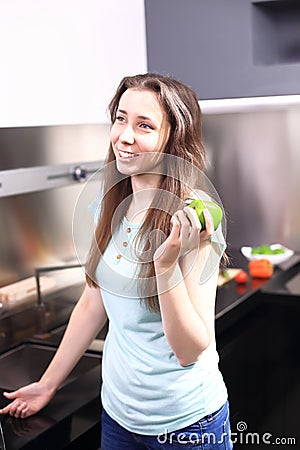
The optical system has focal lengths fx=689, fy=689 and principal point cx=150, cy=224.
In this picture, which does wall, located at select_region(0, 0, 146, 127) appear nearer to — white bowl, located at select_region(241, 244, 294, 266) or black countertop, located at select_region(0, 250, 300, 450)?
black countertop, located at select_region(0, 250, 300, 450)

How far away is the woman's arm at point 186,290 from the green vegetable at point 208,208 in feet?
0.04

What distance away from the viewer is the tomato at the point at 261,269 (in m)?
2.22

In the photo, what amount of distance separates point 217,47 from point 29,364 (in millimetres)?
950

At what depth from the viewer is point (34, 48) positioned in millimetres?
1548

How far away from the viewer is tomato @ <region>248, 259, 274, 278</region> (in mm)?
2217

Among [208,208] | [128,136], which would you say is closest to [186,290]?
[208,208]

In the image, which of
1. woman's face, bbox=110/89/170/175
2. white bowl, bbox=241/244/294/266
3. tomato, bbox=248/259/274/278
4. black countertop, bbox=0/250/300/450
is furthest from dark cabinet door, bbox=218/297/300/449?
woman's face, bbox=110/89/170/175

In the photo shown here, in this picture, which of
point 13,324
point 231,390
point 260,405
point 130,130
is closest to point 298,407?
point 260,405

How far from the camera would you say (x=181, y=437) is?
49.0 inches

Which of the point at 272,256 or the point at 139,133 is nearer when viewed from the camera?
the point at 139,133

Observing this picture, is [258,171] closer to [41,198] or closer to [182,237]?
[41,198]

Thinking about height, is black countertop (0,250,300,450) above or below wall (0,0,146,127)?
below

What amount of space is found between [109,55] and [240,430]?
110 centimetres

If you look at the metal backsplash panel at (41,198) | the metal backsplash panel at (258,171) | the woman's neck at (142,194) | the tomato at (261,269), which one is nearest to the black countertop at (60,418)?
the metal backsplash panel at (41,198)
